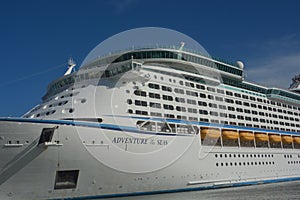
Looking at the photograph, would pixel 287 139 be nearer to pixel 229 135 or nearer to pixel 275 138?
pixel 275 138

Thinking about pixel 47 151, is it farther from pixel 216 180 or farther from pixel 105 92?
pixel 216 180

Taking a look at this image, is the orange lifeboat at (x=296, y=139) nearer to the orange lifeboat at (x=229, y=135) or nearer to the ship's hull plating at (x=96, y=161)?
the orange lifeboat at (x=229, y=135)

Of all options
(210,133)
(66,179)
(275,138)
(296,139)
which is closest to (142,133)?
Result: (66,179)

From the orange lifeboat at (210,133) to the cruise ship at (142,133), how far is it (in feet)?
0.27

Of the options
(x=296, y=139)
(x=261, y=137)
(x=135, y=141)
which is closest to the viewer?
(x=135, y=141)

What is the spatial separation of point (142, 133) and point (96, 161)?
137 inches

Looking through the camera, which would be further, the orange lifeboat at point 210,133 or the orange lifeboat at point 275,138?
the orange lifeboat at point 275,138

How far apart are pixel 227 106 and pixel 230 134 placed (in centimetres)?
286

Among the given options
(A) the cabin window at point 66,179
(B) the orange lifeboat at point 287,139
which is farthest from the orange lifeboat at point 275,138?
(A) the cabin window at point 66,179

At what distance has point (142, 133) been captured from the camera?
19672mm

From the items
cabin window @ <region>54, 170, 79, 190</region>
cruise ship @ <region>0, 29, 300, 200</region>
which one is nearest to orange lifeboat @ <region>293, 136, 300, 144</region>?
cruise ship @ <region>0, 29, 300, 200</region>

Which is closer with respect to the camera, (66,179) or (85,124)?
(66,179)

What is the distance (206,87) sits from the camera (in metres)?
26.7

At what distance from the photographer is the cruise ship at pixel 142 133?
16.4 m
